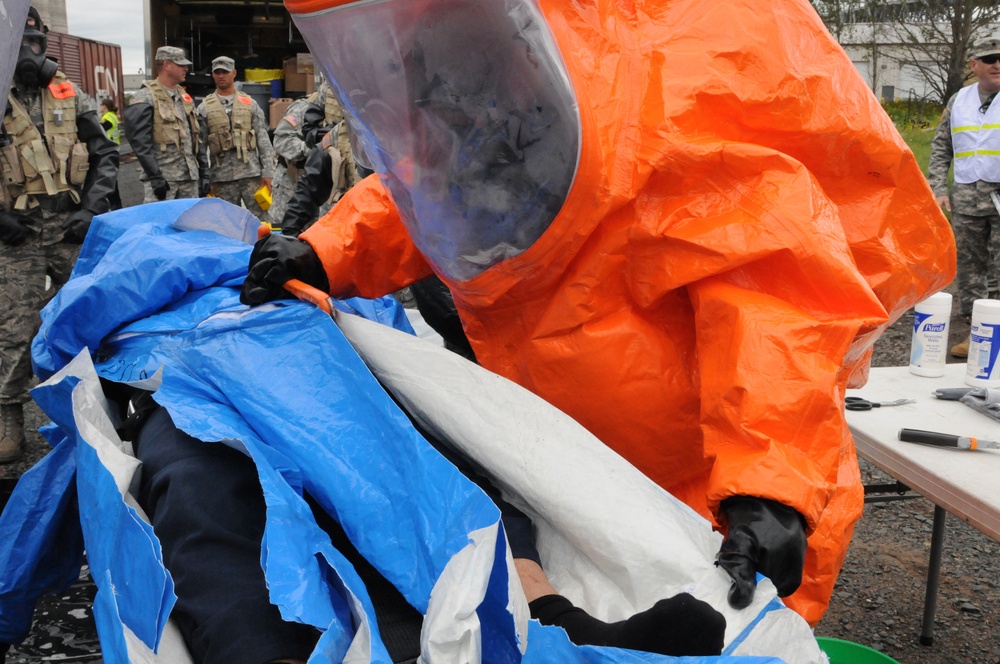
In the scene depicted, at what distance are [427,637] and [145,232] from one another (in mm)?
1416

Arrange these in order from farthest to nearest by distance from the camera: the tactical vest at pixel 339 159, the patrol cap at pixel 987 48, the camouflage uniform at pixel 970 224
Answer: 1. the tactical vest at pixel 339 159
2. the camouflage uniform at pixel 970 224
3. the patrol cap at pixel 987 48

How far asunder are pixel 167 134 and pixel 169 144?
8cm

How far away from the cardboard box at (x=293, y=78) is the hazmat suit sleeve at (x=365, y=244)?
842 centimetres

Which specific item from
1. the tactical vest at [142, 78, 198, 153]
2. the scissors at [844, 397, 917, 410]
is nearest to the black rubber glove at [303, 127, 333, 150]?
the tactical vest at [142, 78, 198, 153]

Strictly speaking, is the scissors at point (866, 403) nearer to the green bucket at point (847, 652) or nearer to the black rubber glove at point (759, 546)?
the green bucket at point (847, 652)

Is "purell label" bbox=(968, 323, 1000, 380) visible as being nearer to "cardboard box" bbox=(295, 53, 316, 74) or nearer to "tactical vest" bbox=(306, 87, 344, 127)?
"tactical vest" bbox=(306, 87, 344, 127)

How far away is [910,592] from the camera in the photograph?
2.86 metres

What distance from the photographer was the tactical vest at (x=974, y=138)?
513 cm

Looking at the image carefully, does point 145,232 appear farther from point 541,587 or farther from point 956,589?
point 956,589

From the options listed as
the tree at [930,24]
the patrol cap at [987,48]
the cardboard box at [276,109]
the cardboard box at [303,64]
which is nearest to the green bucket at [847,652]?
the patrol cap at [987,48]

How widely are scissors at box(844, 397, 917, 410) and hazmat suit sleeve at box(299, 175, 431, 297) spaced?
1.06 m

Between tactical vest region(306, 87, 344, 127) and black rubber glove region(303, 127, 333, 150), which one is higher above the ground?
tactical vest region(306, 87, 344, 127)

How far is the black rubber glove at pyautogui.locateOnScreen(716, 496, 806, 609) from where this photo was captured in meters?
1.20

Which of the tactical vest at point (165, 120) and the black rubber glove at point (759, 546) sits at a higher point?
the tactical vest at point (165, 120)
